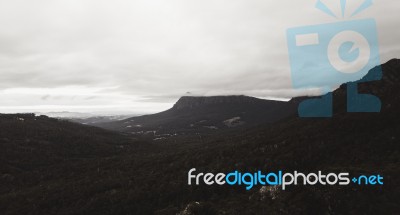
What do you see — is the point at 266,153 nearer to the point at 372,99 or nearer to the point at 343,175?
the point at 343,175

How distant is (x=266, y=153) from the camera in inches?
5408

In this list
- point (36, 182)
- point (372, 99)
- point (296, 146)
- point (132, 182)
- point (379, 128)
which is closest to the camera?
point (379, 128)

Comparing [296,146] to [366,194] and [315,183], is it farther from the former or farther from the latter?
[366,194]

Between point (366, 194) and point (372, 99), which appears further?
point (372, 99)

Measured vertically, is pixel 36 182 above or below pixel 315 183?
below

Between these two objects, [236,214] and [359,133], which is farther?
[359,133]

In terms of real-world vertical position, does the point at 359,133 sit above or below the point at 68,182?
above

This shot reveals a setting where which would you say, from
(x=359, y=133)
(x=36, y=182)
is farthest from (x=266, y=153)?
(x=36, y=182)

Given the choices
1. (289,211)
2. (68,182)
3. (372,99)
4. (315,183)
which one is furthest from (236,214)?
(372,99)

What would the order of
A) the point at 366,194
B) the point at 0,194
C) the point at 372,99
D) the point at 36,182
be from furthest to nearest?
1. the point at 372,99
2. the point at 36,182
3. the point at 0,194
4. the point at 366,194

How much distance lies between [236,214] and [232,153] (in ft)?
303

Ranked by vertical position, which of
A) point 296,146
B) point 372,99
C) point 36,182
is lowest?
point 36,182

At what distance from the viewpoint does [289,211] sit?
6397 centimetres

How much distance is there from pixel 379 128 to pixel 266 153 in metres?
51.1
